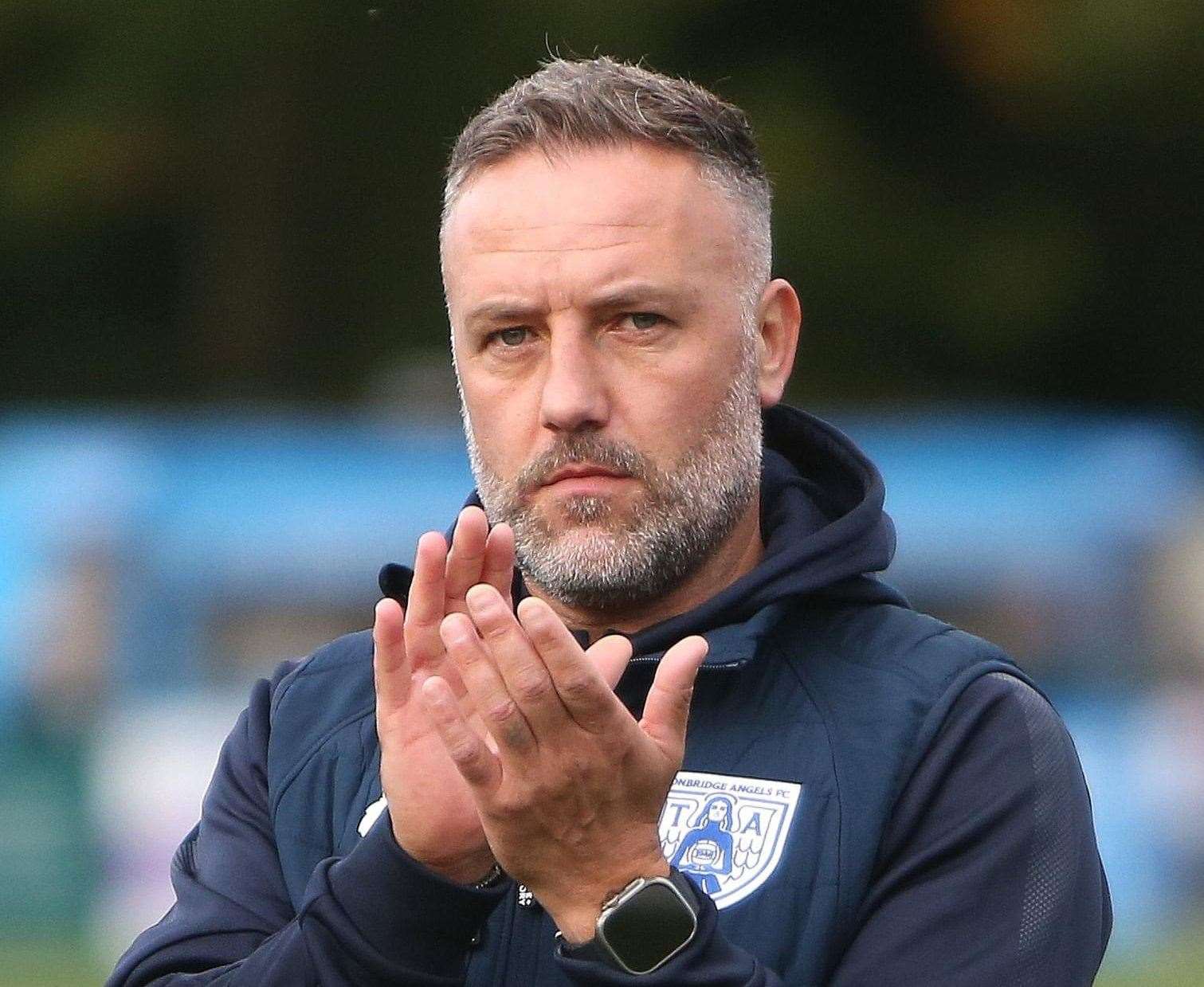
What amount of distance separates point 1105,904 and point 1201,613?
12.2 m

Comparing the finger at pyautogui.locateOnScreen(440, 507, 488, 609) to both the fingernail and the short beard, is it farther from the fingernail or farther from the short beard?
the short beard

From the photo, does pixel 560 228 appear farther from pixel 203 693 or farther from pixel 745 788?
pixel 203 693

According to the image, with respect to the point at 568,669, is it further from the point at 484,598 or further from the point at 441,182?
the point at 441,182

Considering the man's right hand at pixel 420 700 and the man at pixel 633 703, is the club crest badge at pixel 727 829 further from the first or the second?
the man's right hand at pixel 420 700

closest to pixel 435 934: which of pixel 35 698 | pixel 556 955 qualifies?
pixel 556 955

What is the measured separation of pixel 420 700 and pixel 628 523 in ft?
1.73

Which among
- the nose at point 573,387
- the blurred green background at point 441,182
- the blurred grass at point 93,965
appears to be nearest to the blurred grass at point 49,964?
the blurred grass at point 93,965

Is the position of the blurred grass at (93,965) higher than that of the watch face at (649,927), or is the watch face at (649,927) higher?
the watch face at (649,927)

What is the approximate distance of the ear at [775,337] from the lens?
353 centimetres

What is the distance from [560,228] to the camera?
3271 mm

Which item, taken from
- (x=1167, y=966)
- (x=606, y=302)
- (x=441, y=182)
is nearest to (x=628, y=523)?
(x=606, y=302)

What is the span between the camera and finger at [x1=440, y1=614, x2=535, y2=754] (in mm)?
2625

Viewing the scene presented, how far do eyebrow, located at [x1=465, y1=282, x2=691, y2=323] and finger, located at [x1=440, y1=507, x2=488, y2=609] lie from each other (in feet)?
1.48

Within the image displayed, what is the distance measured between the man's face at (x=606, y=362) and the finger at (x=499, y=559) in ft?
1.10
